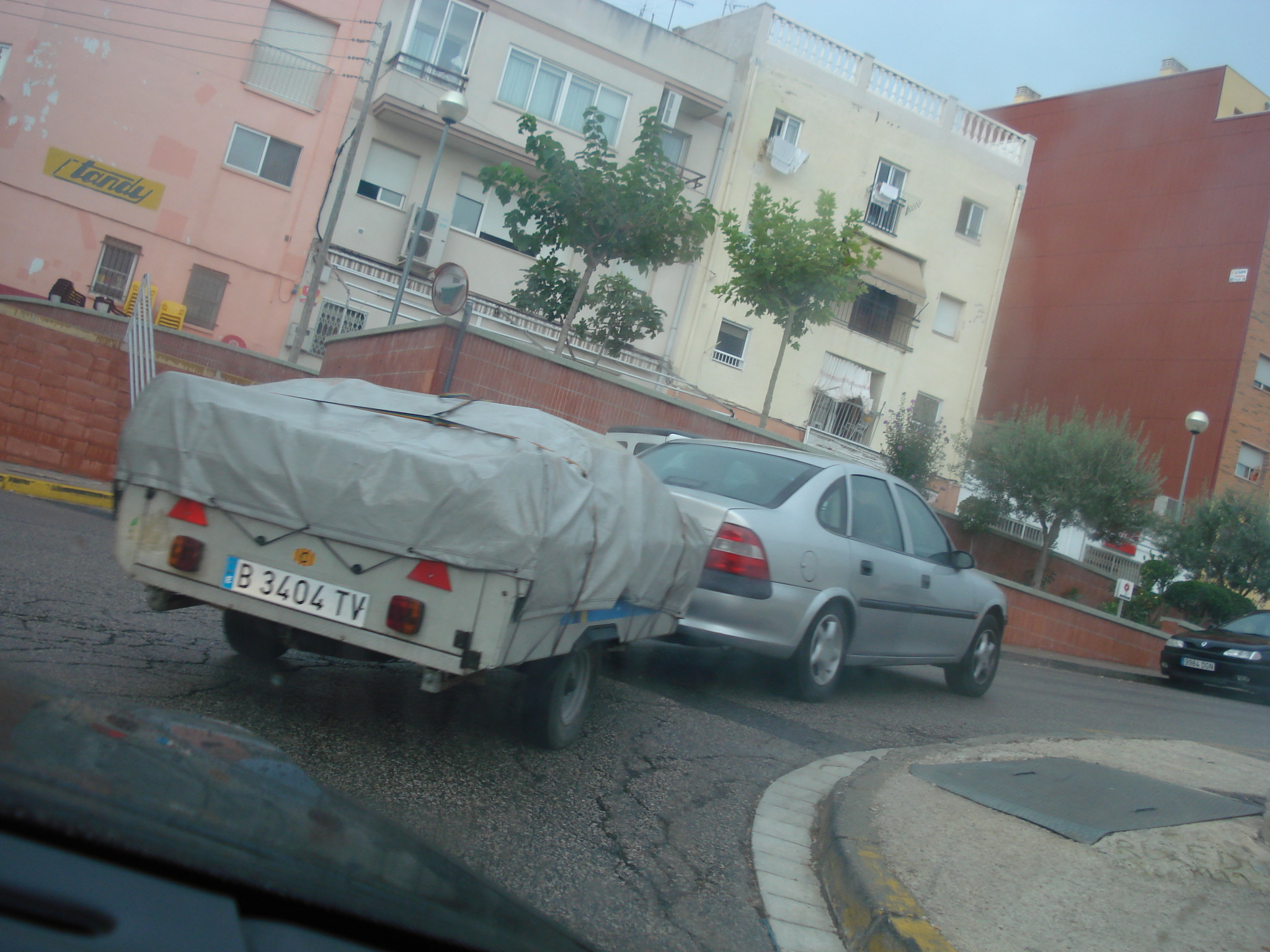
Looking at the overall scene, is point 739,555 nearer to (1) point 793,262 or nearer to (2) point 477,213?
(1) point 793,262

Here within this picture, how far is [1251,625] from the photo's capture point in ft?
54.3

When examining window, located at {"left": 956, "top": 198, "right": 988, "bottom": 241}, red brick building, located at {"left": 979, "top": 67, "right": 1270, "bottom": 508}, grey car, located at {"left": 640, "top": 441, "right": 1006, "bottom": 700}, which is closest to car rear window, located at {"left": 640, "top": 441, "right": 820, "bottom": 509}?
grey car, located at {"left": 640, "top": 441, "right": 1006, "bottom": 700}

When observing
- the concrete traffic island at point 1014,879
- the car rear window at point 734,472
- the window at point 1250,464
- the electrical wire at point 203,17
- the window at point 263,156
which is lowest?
the concrete traffic island at point 1014,879

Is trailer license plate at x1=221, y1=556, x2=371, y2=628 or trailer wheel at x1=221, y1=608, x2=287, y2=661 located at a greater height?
trailer license plate at x1=221, y1=556, x2=371, y2=628

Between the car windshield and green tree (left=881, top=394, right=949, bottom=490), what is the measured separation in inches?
237

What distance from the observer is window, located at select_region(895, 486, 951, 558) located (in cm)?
766

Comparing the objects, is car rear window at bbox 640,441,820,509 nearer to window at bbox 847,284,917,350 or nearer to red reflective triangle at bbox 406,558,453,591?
red reflective triangle at bbox 406,558,453,591

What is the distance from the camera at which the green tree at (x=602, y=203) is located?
1495 cm

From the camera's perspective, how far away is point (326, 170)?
22.1m

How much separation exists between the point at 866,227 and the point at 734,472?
21.9 m

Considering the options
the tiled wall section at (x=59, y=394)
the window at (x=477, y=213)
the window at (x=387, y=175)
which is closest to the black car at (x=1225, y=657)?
the window at (x=477, y=213)

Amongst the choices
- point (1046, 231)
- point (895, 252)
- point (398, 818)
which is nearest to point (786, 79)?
point (895, 252)

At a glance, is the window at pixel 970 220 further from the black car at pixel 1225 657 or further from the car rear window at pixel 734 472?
the car rear window at pixel 734 472

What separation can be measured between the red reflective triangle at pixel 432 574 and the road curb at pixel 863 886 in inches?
70.1
